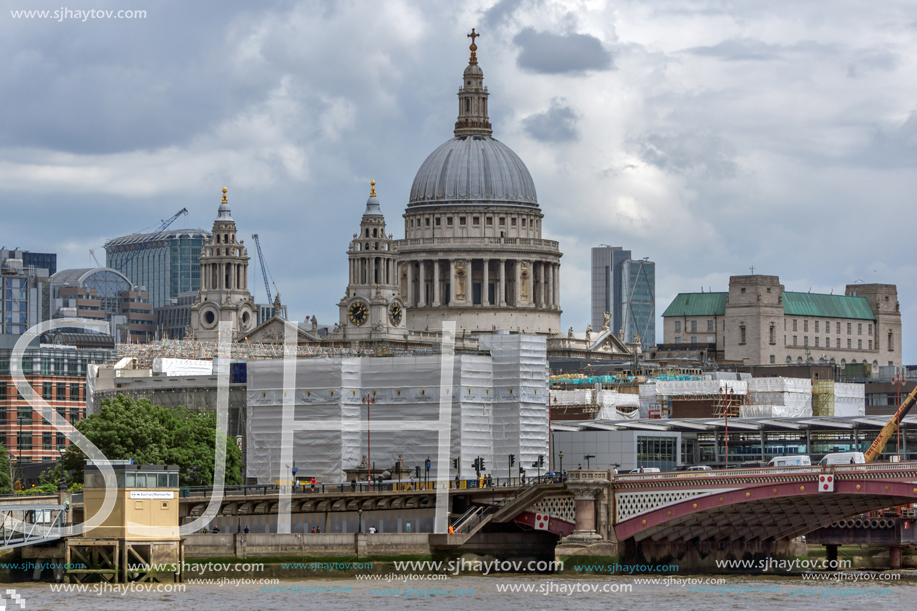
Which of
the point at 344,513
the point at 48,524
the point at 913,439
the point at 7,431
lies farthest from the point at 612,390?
the point at 48,524

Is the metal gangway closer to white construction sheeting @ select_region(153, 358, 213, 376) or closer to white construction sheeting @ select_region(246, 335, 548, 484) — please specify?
white construction sheeting @ select_region(246, 335, 548, 484)

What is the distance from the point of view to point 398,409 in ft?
415

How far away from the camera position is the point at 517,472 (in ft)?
A: 404

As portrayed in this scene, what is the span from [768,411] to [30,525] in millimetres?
86816

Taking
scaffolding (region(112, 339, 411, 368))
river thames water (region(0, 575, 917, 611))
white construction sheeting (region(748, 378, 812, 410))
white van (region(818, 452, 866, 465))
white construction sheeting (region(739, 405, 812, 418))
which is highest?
scaffolding (region(112, 339, 411, 368))

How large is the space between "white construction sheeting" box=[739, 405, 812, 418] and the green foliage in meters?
55.6

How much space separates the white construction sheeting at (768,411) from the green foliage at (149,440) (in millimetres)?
55603

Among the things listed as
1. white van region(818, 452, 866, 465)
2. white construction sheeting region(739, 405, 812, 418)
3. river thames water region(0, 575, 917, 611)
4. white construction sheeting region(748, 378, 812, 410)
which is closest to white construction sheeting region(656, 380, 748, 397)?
white construction sheeting region(739, 405, 812, 418)

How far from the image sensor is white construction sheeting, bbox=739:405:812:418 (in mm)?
167875

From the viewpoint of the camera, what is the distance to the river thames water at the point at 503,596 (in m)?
82.5

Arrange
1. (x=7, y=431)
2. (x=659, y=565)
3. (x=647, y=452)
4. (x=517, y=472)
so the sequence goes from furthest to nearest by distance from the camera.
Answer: (x=7, y=431) < (x=647, y=452) < (x=517, y=472) < (x=659, y=565)

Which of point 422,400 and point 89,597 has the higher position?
point 422,400

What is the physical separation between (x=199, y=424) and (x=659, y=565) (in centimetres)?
3410

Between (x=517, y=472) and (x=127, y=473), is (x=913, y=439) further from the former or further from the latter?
(x=127, y=473)
